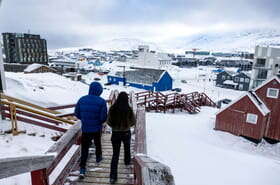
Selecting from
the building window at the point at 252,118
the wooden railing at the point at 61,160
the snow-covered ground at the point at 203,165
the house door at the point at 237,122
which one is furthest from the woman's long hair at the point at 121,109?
the building window at the point at 252,118

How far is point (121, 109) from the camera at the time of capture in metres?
3.39

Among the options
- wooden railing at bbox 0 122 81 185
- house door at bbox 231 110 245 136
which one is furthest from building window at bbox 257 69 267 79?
wooden railing at bbox 0 122 81 185

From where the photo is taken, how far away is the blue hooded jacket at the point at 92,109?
3.50 metres

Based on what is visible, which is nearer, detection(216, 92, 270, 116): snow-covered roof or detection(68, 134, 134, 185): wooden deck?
detection(68, 134, 134, 185): wooden deck

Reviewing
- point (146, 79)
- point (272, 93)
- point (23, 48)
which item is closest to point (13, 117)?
point (272, 93)

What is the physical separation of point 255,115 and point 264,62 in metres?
25.0


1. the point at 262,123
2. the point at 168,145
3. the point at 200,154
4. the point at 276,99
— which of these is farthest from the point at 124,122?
the point at 276,99

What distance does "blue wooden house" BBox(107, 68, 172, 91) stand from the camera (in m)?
35.4

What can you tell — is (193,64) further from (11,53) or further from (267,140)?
(267,140)

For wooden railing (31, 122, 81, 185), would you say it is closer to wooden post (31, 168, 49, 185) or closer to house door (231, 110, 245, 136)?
wooden post (31, 168, 49, 185)

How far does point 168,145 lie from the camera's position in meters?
7.86

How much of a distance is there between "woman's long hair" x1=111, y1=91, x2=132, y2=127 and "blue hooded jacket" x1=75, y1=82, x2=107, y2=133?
0.28 meters

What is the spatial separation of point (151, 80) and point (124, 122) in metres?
32.6

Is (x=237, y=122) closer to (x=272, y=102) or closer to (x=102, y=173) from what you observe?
(x=272, y=102)
